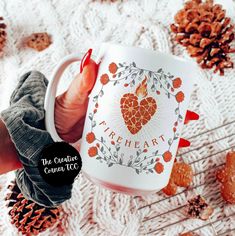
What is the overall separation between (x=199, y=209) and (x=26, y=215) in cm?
20

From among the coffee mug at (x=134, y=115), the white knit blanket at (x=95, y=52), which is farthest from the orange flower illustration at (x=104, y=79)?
the white knit blanket at (x=95, y=52)

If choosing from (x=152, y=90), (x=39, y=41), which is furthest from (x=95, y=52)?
(x=152, y=90)

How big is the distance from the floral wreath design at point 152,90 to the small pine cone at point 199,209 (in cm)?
13

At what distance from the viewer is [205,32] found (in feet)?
1.81

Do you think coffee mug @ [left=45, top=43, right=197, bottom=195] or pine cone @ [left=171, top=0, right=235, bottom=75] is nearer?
coffee mug @ [left=45, top=43, right=197, bottom=195]

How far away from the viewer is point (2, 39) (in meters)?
0.56

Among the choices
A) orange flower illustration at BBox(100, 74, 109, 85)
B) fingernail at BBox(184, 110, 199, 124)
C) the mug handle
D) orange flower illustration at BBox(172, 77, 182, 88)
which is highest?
orange flower illustration at BBox(100, 74, 109, 85)

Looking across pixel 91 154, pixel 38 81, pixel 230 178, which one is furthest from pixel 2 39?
pixel 230 178

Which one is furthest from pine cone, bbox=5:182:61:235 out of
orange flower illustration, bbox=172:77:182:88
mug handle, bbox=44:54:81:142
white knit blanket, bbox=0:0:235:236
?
orange flower illustration, bbox=172:77:182:88

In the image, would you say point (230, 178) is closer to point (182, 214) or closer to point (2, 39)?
point (182, 214)

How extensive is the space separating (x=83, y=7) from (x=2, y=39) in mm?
105

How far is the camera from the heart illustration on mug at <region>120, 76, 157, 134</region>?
417 mm

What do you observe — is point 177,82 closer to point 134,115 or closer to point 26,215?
point 134,115

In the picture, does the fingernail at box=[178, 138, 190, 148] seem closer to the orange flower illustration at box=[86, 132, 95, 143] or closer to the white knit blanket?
the white knit blanket
